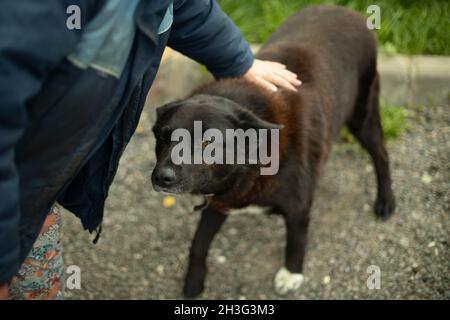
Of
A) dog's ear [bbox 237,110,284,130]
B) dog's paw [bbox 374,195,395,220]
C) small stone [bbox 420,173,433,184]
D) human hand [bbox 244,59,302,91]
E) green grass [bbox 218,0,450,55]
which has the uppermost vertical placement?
green grass [bbox 218,0,450,55]

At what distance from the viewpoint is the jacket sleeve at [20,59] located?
1149 mm

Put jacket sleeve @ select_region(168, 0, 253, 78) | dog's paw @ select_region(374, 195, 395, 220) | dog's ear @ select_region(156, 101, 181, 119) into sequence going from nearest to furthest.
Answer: jacket sleeve @ select_region(168, 0, 253, 78) < dog's ear @ select_region(156, 101, 181, 119) < dog's paw @ select_region(374, 195, 395, 220)

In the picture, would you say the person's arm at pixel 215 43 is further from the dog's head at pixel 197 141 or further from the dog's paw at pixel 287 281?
the dog's paw at pixel 287 281

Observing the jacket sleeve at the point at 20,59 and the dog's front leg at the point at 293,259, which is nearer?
the jacket sleeve at the point at 20,59

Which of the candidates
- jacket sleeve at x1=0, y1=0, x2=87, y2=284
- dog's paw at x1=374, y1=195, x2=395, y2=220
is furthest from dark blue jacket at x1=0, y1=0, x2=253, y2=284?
dog's paw at x1=374, y1=195, x2=395, y2=220

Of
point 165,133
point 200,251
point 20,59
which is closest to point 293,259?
point 200,251

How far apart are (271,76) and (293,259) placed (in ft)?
3.14

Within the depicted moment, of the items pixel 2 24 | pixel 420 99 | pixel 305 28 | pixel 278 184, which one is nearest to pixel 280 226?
pixel 278 184

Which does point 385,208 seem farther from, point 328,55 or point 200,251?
point 200,251

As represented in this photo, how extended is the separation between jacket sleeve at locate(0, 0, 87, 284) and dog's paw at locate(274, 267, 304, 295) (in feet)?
5.94

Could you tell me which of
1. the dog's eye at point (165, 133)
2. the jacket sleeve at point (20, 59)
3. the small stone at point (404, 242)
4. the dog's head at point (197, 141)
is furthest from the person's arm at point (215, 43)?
the small stone at point (404, 242)

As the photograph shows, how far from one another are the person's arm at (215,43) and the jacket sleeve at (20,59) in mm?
691

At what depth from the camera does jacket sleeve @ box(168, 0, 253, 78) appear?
6.31 feet

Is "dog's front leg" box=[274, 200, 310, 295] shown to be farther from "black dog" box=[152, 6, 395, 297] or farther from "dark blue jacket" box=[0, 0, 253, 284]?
"dark blue jacket" box=[0, 0, 253, 284]
